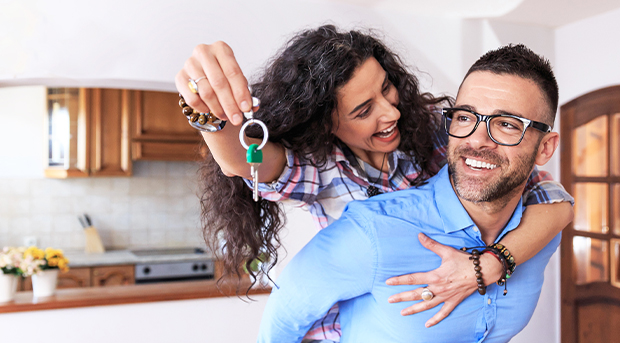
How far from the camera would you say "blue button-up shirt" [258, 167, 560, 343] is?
118cm

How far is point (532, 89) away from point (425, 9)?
2262 millimetres

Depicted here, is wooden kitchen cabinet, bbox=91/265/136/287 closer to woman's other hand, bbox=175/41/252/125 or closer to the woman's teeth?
the woman's teeth

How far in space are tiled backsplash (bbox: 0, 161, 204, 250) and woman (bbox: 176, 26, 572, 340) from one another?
3.18m

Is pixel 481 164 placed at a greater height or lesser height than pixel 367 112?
lesser

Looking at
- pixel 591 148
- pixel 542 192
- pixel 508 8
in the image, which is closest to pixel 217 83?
pixel 542 192

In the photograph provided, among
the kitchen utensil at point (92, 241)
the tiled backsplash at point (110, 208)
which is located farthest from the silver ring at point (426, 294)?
the kitchen utensil at point (92, 241)

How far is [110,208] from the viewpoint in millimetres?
4895

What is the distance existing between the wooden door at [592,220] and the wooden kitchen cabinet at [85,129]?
12.0ft

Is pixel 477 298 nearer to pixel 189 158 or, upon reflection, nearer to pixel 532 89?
pixel 532 89

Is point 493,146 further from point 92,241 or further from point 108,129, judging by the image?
point 92,241

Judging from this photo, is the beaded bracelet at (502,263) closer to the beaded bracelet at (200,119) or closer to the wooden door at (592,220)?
the beaded bracelet at (200,119)

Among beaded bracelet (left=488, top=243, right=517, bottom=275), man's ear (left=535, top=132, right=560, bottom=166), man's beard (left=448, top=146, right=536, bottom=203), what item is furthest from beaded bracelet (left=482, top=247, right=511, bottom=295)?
man's ear (left=535, top=132, right=560, bottom=166)

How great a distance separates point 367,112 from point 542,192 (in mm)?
627

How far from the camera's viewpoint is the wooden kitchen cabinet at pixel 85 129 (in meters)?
4.39
